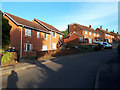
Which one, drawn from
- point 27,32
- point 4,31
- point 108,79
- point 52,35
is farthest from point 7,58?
point 52,35

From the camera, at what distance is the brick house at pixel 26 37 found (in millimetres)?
15960

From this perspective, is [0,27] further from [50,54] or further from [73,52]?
[73,52]

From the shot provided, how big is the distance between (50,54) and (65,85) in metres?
10.7

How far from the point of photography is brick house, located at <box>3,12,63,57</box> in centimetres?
1596

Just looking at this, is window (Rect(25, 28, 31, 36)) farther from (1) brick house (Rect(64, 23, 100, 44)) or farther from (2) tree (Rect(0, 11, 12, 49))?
(1) brick house (Rect(64, 23, 100, 44))

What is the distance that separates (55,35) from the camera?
24.9m

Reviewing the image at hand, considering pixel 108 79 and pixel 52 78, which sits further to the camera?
pixel 52 78

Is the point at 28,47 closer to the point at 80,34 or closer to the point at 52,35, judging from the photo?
the point at 52,35

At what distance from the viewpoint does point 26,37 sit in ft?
56.0

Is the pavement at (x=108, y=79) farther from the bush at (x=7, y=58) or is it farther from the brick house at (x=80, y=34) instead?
the brick house at (x=80, y=34)

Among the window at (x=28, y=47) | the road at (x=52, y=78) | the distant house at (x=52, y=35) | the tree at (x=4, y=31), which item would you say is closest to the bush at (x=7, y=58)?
the tree at (x=4, y=31)

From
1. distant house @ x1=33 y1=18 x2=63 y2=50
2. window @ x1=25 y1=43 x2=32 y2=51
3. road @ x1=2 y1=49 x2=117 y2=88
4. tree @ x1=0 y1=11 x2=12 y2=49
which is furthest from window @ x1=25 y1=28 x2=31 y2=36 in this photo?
road @ x1=2 y1=49 x2=117 y2=88

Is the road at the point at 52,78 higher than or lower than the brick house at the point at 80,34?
lower

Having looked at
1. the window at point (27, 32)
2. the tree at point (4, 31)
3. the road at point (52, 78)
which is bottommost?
the road at point (52, 78)
